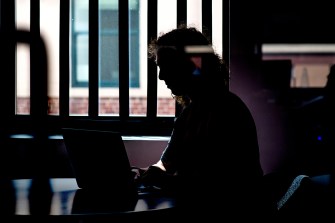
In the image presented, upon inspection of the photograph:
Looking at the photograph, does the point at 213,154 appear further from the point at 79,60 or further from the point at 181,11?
the point at 79,60

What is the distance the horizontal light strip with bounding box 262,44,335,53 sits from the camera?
9.21 ft

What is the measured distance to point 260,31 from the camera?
279 centimetres

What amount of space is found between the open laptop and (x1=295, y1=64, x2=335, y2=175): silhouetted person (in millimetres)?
1272

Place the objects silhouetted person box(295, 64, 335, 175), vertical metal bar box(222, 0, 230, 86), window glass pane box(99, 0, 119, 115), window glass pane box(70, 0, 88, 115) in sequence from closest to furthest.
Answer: silhouetted person box(295, 64, 335, 175)
vertical metal bar box(222, 0, 230, 86)
window glass pane box(99, 0, 119, 115)
window glass pane box(70, 0, 88, 115)

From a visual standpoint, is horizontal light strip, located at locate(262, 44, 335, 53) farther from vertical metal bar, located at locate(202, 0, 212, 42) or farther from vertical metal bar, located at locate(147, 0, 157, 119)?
vertical metal bar, located at locate(147, 0, 157, 119)

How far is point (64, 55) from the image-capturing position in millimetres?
2965

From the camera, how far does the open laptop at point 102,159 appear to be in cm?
178

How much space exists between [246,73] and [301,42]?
1.38ft

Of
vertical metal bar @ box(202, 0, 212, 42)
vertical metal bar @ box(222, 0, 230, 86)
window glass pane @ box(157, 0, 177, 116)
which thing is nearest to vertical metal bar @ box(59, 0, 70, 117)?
window glass pane @ box(157, 0, 177, 116)

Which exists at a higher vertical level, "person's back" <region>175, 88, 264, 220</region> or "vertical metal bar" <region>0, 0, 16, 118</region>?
"vertical metal bar" <region>0, 0, 16, 118</region>

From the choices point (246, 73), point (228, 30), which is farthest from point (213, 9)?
point (246, 73)

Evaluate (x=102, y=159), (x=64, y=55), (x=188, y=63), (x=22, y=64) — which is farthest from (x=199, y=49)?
(x=22, y=64)

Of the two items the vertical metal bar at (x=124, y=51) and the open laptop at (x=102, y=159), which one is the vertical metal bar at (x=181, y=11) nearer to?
the vertical metal bar at (x=124, y=51)

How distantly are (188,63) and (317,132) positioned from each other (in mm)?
1038
